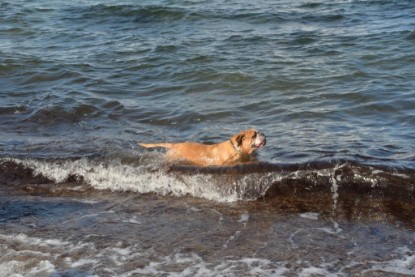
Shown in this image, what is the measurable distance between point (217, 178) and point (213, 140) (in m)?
1.78

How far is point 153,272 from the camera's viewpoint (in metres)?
5.61

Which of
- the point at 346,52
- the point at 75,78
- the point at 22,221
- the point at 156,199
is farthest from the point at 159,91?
the point at 22,221

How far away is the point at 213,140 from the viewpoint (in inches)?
379

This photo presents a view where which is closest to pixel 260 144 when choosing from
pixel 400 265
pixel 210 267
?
pixel 210 267

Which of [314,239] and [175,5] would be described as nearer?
[314,239]

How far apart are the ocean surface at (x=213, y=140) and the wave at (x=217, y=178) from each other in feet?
0.07

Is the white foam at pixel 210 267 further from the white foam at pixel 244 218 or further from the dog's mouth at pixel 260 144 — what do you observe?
the dog's mouth at pixel 260 144

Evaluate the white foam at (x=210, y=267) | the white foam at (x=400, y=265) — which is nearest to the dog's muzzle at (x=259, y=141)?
the white foam at (x=210, y=267)

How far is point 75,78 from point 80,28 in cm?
483

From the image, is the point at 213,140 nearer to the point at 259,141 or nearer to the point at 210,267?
the point at 259,141

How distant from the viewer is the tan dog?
832 centimetres

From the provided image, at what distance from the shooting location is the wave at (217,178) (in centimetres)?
745

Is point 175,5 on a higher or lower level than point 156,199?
higher

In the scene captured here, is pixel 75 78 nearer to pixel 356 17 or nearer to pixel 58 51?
pixel 58 51
